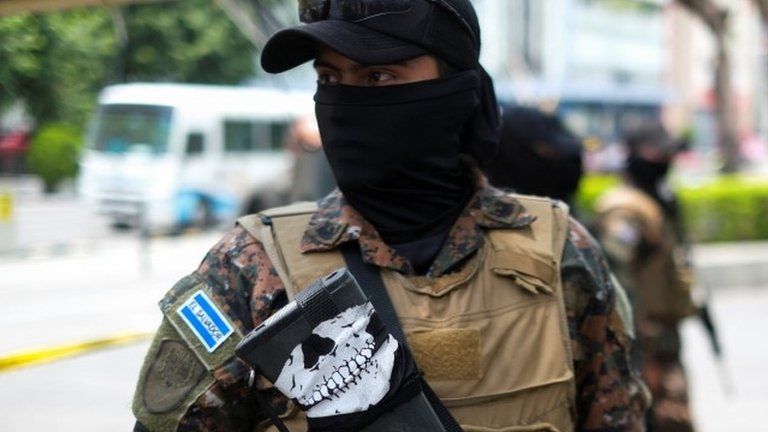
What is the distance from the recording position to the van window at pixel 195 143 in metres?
19.2

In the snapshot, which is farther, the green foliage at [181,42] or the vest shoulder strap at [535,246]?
the green foliage at [181,42]

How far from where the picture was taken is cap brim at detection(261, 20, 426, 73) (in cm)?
172

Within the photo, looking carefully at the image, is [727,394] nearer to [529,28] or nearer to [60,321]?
[60,321]

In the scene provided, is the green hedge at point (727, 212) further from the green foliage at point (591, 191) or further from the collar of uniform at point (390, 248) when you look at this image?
the collar of uniform at point (390, 248)

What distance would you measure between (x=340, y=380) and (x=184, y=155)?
17.8 meters

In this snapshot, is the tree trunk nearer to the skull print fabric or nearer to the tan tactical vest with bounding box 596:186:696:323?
the tan tactical vest with bounding box 596:186:696:323

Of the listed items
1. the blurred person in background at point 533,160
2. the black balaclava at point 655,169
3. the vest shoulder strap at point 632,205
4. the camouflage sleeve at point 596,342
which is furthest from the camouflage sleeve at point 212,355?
the black balaclava at point 655,169

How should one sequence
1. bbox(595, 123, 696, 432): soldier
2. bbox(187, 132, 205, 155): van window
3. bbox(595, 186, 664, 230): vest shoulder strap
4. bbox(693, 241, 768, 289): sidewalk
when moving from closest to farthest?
bbox(595, 123, 696, 432): soldier, bbox(595, 186, 664, 230): vest shoulder strap, bbox(693, 241, 768, 289): sidewalk, bbox(187, 132, 205, 155): van window

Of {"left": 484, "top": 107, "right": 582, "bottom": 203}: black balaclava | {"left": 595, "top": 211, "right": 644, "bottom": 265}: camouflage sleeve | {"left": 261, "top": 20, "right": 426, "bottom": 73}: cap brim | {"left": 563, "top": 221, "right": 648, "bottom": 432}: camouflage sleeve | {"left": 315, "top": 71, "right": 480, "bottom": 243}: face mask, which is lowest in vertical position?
{"left": 595, "top": 211, "right": 644, "bottom": 265}: camouflage sleeve

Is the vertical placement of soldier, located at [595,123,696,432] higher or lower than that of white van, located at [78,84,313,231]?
higher

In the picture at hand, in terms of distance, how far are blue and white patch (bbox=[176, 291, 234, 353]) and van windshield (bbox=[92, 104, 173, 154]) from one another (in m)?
14.1

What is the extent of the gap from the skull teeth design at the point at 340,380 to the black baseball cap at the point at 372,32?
430 millimetres

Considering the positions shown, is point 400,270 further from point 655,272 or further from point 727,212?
point 727,212

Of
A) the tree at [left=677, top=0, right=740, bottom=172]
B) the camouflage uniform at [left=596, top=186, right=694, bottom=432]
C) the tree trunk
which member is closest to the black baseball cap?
the camouflage uniform at [left=596, top=186, right=694, bottom=432]
